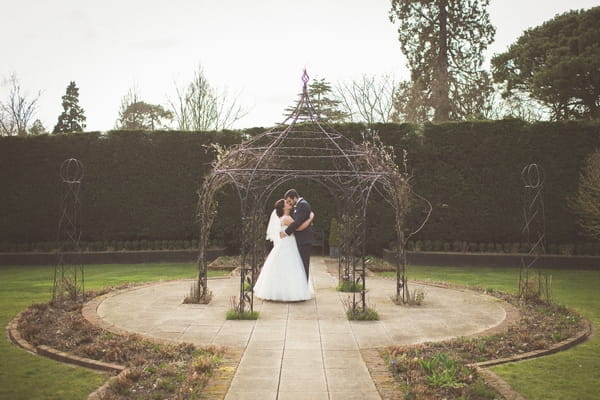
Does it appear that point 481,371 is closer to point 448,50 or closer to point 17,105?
point 448,50

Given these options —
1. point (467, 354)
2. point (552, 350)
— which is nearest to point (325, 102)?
point (552, 350)

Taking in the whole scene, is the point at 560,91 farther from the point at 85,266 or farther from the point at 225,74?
the point at 85,266

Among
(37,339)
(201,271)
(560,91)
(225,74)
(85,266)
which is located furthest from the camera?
(225,74)

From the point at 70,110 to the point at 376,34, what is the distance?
1075 inches

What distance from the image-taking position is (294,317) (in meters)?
8.39

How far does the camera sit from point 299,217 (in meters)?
9.86

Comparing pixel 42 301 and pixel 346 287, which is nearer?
pixel 42 301

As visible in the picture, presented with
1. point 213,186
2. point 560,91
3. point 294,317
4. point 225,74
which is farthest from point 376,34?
point 294,317

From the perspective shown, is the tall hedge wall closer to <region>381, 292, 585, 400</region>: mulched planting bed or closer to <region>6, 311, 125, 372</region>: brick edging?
<region>381, 292, 585, 400</region>: mulched planting bed

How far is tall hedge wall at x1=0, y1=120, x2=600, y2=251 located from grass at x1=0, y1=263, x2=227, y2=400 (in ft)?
7.64

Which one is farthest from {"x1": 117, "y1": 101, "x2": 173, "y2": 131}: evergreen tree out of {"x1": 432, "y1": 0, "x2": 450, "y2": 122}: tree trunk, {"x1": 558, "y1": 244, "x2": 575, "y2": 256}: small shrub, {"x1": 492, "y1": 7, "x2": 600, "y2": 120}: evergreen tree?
{"x1": 558, "y1": 244, "x2": 575, "y2": 256}: small shrub

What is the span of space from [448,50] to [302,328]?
22.3 meters

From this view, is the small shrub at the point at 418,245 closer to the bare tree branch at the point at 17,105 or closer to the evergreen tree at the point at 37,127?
the bare tree branch at the point at 17,105

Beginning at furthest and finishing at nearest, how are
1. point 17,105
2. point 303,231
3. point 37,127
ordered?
point 37,127 → point 17,105 → point 303,231
